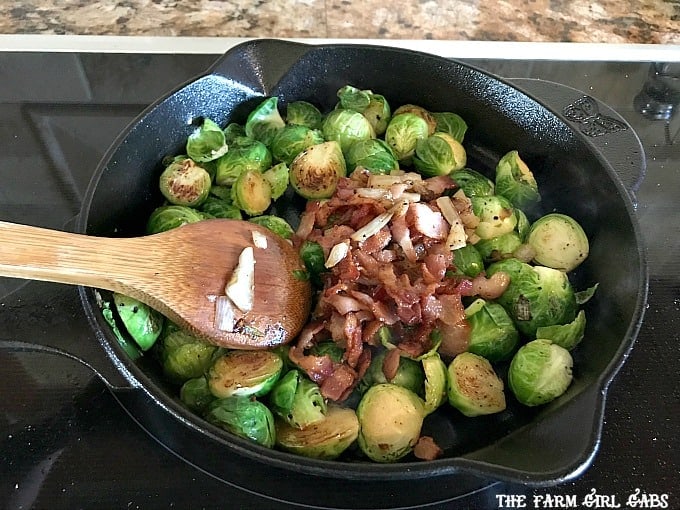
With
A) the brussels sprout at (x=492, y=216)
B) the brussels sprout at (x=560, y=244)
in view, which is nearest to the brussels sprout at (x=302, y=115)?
the brussels sprout at (x=492, y=216)

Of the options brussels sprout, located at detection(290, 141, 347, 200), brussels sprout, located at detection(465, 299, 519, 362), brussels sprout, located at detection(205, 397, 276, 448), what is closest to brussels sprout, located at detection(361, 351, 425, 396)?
brussels sprout, located at detection(465, 299, 519, 362)

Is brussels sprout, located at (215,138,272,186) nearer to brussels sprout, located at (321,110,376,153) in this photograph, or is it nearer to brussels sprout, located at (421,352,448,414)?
brussels sprout, located at (321,110,376,153)

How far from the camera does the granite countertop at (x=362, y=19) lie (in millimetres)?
2229

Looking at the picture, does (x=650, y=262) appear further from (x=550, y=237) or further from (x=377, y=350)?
(x=377, y=350)

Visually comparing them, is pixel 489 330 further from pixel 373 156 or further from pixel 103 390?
pixel 103 390

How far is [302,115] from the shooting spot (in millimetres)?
1884

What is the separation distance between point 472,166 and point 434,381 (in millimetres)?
763

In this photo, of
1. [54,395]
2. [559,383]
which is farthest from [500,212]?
[54,395]

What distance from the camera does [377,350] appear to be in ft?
5.00

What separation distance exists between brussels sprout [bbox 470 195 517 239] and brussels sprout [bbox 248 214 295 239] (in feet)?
1.61

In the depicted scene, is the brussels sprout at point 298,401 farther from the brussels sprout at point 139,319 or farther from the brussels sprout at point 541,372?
the brussels sprout at point 541,372

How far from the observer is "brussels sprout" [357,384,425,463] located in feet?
4.45

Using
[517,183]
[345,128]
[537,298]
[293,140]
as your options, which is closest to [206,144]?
[293,140]

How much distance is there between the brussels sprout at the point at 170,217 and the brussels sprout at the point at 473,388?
2.45 feet
